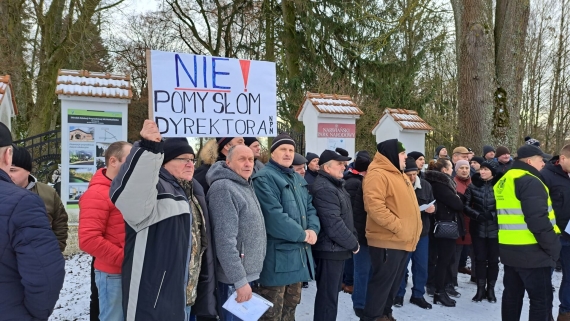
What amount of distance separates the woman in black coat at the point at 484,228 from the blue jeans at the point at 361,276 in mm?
1577

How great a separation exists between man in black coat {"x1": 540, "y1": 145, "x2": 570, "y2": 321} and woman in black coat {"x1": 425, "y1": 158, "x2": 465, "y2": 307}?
97cm

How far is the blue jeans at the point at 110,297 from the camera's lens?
296cm

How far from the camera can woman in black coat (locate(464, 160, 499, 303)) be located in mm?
5453

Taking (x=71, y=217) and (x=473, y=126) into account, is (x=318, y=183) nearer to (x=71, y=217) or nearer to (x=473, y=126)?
(x=71, y=217)

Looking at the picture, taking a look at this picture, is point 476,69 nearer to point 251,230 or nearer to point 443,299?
point 443,299

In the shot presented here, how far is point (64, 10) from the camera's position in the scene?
45.6ft

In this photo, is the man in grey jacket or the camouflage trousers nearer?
the man in grey jacket

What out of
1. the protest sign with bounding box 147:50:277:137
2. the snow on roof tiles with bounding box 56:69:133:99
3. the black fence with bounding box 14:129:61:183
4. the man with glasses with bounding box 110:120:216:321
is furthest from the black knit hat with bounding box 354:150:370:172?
the black fence with bounding box 14:129:61:183

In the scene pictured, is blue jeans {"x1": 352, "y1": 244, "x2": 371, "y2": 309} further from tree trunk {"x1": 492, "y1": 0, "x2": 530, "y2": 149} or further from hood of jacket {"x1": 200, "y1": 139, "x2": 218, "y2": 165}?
tree trunk {"x1": 492, "y1": 0, "x2": 530, "y2": 149}

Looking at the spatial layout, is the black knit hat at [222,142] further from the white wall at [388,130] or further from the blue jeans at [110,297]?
the white wall at [388,130]

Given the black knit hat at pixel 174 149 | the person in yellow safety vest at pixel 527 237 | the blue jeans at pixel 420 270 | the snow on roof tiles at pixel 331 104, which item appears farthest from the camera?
the snow on roof tiles at pixel 331 104

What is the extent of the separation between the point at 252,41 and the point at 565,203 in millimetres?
15947

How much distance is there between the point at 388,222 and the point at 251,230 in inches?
57.8

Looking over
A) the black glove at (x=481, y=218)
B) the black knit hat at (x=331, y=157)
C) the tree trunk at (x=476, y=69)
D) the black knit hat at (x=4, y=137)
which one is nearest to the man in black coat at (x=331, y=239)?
the black knit hat at (x=331, y=157)
